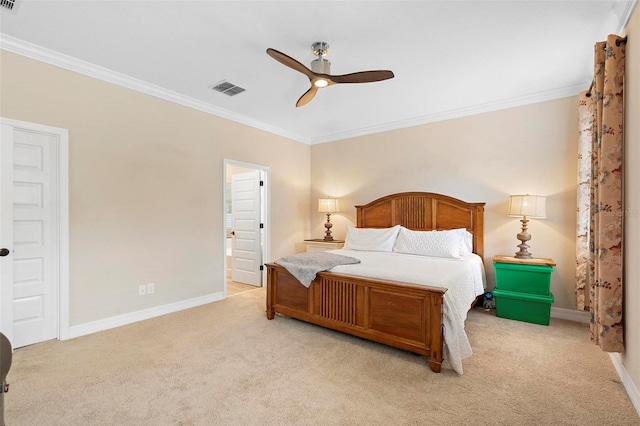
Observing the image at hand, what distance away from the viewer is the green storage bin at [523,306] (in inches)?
131

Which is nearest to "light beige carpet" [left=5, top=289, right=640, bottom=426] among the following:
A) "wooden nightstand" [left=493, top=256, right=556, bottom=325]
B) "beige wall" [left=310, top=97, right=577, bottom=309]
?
"wooden nightstand" [left=493, top=256, right=556, bottom=325]

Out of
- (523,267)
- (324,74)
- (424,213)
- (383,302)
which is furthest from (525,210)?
(324,74)

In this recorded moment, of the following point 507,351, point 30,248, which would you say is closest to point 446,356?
point 507,351

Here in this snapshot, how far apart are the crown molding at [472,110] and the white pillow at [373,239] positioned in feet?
5.51

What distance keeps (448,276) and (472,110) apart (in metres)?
2.65

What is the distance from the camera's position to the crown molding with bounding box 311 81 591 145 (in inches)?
142

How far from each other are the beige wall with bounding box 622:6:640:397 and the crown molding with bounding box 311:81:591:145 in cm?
164

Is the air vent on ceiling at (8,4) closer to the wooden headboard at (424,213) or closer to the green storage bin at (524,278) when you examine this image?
the wooden headboard at (424,213)

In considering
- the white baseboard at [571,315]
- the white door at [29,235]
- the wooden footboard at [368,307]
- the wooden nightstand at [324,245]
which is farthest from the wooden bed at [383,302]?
the white door at [29,235]

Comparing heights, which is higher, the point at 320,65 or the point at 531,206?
the point at 320,65

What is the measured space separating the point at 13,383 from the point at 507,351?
394 centimetres

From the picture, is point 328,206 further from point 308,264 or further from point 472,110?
point 472,110

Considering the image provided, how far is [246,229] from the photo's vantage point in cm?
539

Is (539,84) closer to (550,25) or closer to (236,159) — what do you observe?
(550,25)
